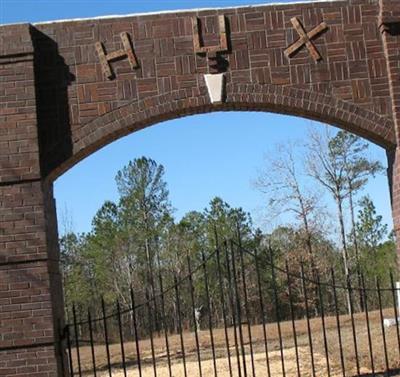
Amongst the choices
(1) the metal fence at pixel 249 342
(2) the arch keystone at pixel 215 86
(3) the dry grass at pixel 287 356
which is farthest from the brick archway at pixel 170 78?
(3) the dry grass at pixel 287 356

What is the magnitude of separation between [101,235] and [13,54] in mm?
31515

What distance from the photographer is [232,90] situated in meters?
7.88

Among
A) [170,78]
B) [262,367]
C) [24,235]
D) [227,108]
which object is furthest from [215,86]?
[262,367]

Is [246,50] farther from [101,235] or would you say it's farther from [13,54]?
[101,235]

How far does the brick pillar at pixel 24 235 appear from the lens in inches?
284

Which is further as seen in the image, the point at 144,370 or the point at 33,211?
the point at 144,370

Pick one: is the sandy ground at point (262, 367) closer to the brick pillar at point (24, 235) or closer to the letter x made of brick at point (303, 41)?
the brick pillar at point (24, 235)

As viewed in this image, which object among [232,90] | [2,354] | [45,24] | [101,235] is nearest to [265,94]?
[232,90]

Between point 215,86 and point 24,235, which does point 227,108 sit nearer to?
point 215,86

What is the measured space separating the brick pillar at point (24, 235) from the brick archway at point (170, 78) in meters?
0.01

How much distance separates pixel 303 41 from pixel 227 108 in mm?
1171

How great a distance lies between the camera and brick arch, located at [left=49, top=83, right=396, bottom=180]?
7746 millimetres

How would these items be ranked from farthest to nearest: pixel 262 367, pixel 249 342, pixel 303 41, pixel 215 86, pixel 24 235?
pixel 262 367
pixel 249 342
pixel 303 41
pixel 215 86
pixel 24 235

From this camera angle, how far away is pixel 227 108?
808 centimetres
